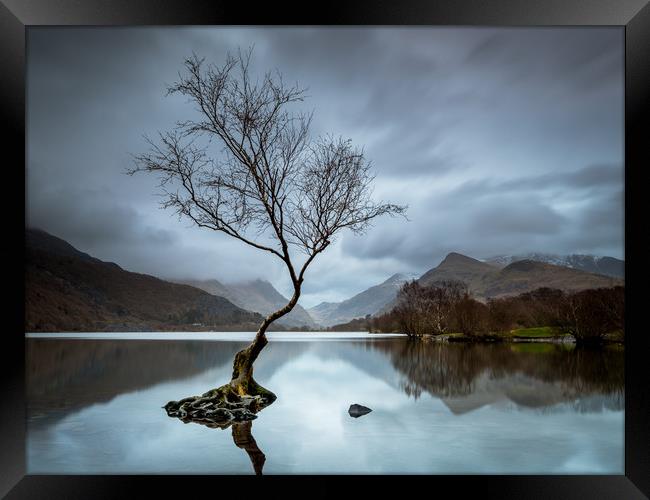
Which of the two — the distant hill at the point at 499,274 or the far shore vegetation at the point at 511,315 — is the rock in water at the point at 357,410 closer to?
the far shore vegetation at the point at 511,315

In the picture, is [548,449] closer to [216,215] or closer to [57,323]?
[216,215]

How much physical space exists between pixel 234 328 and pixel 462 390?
146ft

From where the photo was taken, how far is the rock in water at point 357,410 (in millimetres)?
8875

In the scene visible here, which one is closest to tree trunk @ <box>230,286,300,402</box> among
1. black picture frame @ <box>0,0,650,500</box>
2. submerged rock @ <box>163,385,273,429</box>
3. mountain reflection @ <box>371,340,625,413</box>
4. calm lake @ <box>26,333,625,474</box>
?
submerged rock @ <box>163,385,273,429</box>

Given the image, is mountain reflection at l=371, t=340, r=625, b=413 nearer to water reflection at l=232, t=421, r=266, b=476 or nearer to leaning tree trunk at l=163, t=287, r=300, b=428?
leaning tree trunk at l=163, t=287, r=300, b=428

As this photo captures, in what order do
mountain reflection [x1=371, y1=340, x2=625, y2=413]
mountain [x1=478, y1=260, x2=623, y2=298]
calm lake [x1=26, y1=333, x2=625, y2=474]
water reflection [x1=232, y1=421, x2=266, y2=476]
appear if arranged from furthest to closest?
mountain [x1=478, y1=260, x2=623, y2=298] → mountain reflection [x1=371, y1=340, x2=625, y2=413] → calm lake [x1=26, y1=333, x2=625, y2=474] → water reflection [x1=232, y1=421, x2=266, y2=476]

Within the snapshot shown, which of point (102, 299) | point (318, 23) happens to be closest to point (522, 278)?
point (102, 299)

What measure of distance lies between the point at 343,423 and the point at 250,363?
6.50 ft

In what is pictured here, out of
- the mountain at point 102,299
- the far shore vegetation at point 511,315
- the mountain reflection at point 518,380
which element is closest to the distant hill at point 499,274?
the mountain at point 102,299

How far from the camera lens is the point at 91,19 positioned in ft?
16.4

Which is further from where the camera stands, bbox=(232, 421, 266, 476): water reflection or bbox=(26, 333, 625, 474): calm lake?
bbox=(26, 333, 625, 474): calm lake

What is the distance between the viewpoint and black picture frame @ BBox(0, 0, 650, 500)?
16.1 feet

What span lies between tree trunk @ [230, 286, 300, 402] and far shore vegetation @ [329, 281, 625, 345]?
67.7ft
